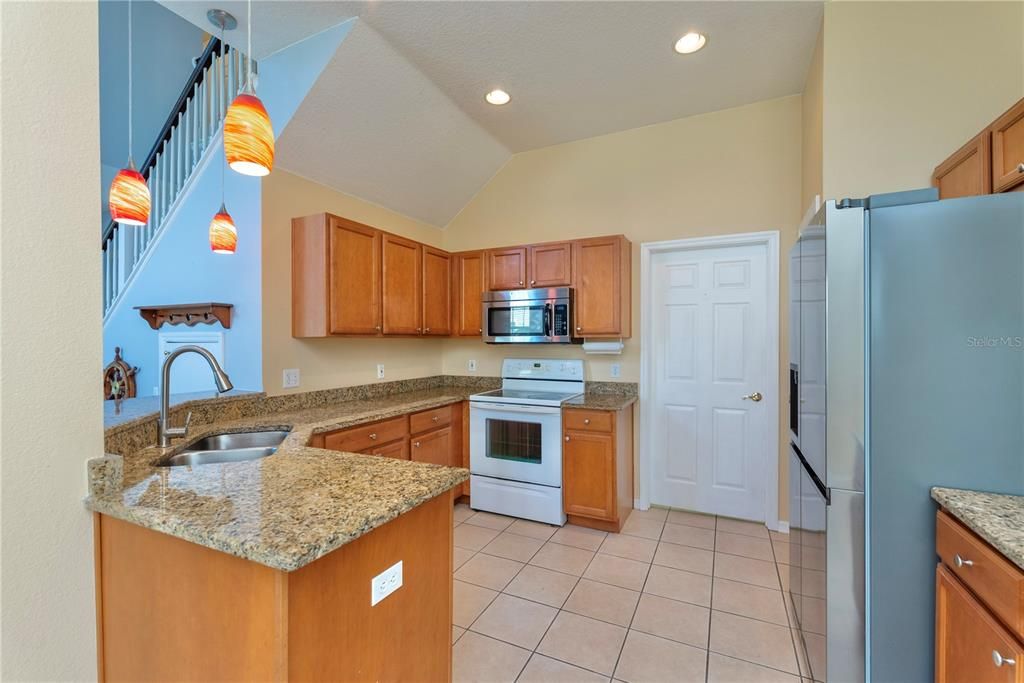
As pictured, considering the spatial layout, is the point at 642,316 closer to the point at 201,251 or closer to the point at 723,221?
the point at 723,221

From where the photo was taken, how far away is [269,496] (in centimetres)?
114

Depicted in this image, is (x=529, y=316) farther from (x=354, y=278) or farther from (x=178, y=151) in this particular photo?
(x=178, y=151)

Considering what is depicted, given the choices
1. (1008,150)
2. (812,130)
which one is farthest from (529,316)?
(1008,150)

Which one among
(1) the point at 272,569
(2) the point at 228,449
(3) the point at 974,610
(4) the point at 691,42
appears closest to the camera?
(1) the point at 272,569

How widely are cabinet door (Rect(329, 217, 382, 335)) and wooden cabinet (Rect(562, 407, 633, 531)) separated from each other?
1.61m

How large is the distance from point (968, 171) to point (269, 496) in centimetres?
280

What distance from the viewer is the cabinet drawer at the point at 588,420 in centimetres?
302

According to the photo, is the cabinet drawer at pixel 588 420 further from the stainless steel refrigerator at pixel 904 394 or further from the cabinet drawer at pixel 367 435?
the stainless steel refrigerator at pixel 904 394

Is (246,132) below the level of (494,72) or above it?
below

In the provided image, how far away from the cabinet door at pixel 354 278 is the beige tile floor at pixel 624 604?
167 cm

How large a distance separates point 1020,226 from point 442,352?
12.6ft

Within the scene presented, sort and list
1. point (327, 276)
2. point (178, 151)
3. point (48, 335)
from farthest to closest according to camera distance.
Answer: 1. point (178, 151)
2. point (327, 276)
3. point (48, 335)

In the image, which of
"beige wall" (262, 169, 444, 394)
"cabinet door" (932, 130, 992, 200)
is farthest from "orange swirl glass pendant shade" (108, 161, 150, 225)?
"cabinet door" (932, 130, 992, 200)

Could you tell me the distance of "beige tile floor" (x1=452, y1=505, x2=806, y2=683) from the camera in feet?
5.97
